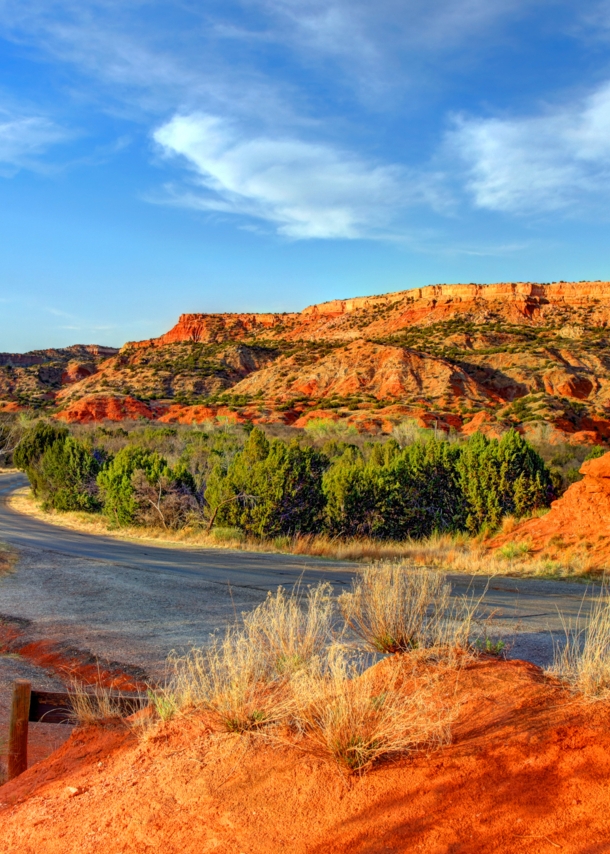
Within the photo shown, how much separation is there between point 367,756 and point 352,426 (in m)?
38.2

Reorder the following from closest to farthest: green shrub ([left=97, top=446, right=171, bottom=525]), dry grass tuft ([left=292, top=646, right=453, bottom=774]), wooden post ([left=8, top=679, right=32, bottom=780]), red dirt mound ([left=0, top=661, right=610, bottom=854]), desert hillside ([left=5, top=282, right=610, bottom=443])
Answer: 1. red dirt mound ([left=0, top=661, right=610, bottom=854])
2. dry grass tuft ([left=292, top=646, right=453, bottom=774])
3. wooden post ([left=8, top=679, right=32, bottom=780])
4. green shrub ([left=97, top=446, right=171, bottom=525])
5. desert hillside ([left=5, top=282, right=610, bottom=443])

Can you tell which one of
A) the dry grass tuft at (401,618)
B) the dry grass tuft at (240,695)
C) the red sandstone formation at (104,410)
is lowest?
the dry grass tuft at (240,695)

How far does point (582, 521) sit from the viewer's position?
51.1 ft

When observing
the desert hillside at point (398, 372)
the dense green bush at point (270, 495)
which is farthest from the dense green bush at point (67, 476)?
the desert hillside at point (398, 372)

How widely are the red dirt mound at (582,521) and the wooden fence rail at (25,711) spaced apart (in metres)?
11.9

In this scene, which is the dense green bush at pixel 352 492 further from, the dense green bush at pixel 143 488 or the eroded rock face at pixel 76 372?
the eroded rock face at pixel 76 372

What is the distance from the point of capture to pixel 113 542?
66.3 feet

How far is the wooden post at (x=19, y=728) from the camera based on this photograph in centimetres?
489

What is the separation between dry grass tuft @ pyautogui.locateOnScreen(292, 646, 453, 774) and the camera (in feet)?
13.0

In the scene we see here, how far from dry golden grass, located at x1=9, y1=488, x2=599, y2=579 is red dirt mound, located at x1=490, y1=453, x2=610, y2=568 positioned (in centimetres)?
35

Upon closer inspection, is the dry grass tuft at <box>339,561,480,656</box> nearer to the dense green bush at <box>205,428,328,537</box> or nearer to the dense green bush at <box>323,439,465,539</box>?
the dense green bush at <box>323,439,465,539</box>

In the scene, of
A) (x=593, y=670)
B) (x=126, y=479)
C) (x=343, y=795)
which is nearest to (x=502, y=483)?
(x=126, y=479)

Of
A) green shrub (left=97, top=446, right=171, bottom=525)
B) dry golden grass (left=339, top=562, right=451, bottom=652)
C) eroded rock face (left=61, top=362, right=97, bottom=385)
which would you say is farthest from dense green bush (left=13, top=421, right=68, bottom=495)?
eroded rock face (left=61, top=362, right=97, bottom=385)

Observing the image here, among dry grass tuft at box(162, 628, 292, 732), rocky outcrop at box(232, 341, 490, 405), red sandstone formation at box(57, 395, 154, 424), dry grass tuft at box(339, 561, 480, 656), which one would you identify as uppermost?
rocky outcrop at box(232, 341, 490, 405)
